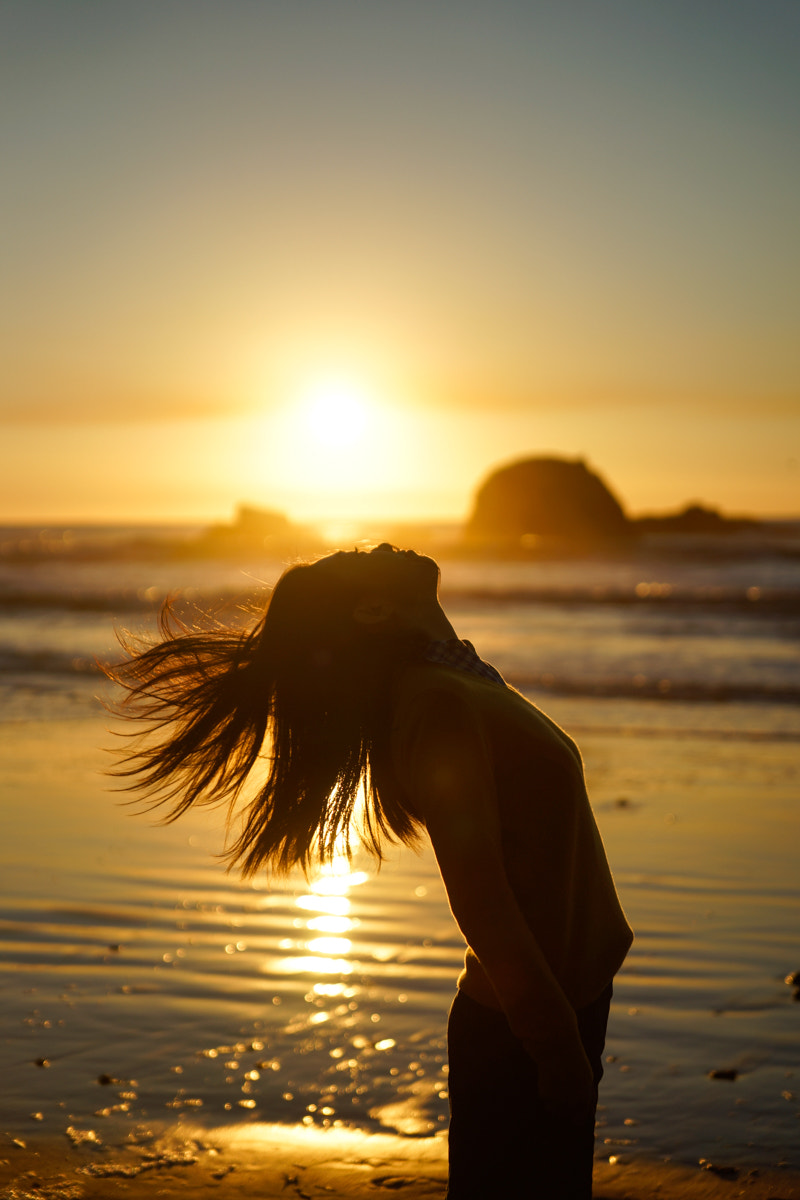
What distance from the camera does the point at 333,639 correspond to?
2.17 m

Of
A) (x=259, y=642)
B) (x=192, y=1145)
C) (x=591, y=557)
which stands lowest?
(x=192, y=1145)

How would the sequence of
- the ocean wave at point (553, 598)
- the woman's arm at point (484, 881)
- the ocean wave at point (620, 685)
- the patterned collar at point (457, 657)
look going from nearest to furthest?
1. the woman's arm at point (484, 881)
2. the patterned collar at point (457, 657)
3. the ocean wave at point (620, 685)
4. the ocean wave at point (553, 598)

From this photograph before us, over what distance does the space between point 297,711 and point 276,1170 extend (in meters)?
2.06

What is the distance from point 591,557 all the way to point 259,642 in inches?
2126

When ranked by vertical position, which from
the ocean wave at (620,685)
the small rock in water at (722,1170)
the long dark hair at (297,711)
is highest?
the long dark hair at (297,711)

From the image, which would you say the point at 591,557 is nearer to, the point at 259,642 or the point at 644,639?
the point at 644,639

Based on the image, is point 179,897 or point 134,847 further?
point 134,847

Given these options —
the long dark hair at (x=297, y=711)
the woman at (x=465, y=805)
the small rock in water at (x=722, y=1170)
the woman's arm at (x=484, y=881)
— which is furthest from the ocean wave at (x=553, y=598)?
the woman's arm at (x=484, y=881)

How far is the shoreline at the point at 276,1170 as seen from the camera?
3.30 m

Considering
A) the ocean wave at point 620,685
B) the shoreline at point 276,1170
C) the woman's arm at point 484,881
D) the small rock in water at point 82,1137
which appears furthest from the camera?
the ocean wave at point 620,685

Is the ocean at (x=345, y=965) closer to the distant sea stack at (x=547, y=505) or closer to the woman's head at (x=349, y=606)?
the woman's head at (x=349, y=606)

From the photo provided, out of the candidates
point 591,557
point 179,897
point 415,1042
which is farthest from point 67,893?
point 591,557

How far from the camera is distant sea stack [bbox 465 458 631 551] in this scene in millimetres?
95562

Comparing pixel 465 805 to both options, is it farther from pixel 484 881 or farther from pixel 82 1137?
pixel 82 1137
